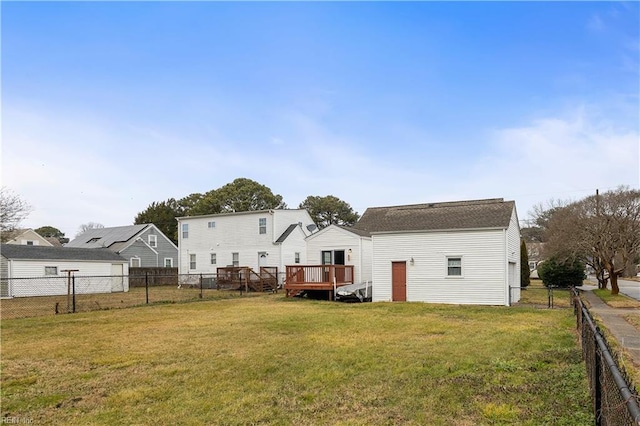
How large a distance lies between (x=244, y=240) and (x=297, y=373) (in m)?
24.0

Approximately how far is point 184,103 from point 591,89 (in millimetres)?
15000

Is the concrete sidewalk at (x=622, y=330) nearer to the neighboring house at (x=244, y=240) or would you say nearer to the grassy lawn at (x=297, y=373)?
the grassy lawn at (x=297, y=373)

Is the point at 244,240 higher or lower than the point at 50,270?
higher

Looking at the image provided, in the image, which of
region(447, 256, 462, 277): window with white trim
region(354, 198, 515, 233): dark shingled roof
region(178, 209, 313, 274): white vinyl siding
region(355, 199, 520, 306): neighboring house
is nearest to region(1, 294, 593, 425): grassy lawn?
region(355, 199, 520, 306): neighboring house

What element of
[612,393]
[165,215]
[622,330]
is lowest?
[622,330]

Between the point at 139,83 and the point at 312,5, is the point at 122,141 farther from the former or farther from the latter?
the point at 312,5

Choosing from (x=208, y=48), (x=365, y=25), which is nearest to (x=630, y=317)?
(x=365, y=25)

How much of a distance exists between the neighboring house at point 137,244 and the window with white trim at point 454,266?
2926 centimetres

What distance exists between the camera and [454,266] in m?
18.5

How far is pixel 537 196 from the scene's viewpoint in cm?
5112

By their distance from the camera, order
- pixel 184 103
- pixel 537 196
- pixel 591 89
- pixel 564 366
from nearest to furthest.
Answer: pixel 564 366, pixel 591 89, pixel 184 103, pixel 537 196

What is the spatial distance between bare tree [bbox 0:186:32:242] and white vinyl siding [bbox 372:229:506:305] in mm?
22310

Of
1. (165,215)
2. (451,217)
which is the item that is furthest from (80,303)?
(165,215)

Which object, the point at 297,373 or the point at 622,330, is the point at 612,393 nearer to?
the point at 297,373
